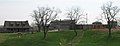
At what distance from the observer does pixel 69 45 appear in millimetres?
66312

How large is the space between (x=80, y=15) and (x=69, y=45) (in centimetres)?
3672

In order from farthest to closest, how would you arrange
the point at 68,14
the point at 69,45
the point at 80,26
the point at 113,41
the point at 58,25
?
1. the point at 58,25
2. the point at 80,26
3. the point at 68,14
4. the point at 113,41
5. the point at 69,45

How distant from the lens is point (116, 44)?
67.6 m

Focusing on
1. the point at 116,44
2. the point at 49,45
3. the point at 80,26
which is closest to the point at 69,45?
the point at 49,45

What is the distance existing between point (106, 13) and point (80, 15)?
16.8 metres

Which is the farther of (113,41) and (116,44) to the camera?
(113,41)

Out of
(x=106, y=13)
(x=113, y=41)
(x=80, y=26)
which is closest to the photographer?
(x=113, y=41)

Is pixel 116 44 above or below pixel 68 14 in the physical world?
below

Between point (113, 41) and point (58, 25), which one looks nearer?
point (113, 41)

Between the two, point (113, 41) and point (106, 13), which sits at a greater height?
point (106, 13)

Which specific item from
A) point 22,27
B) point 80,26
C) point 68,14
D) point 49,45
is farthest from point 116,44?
point 22,27

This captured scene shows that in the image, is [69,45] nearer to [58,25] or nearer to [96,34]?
[96,34]

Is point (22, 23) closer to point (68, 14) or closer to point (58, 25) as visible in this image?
point (58, 25)

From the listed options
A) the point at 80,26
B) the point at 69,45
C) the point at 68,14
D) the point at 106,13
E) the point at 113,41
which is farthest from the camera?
the point at 80,26
